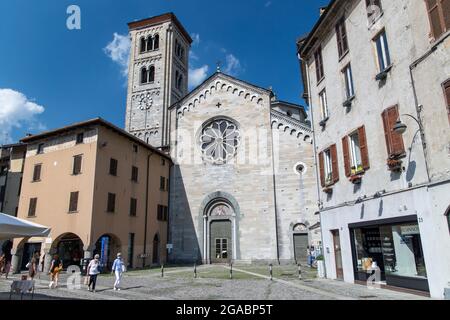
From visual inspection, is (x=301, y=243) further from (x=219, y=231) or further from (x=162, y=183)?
(x=162, y=183)

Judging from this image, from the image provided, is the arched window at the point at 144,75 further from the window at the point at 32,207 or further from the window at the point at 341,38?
the window at the point at 341,38

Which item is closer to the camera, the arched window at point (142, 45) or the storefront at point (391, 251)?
the storefront at point (391, 251)

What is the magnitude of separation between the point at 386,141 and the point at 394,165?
3.50ft

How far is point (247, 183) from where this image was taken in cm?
3072

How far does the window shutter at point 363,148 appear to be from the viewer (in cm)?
1327

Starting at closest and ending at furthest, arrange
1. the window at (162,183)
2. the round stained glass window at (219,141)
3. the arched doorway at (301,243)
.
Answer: the arched doorway at (301,243) → the window at (162,183) → the round stained glass window at (219,141)

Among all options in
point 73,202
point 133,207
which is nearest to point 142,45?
point 133,207

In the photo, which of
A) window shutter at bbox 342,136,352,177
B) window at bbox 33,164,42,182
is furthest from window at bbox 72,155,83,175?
window shutter at bbox 342,136,352,177

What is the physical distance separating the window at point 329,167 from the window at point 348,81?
8.32 feet

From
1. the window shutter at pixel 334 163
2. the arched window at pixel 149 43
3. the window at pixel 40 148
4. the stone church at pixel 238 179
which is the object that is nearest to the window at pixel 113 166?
the window at pixel 40 148

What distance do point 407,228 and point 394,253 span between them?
1.34m

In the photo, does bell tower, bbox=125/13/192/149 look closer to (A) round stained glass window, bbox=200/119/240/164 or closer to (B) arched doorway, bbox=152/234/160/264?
(A) round stained glass window, bbox=200/119/240/164
